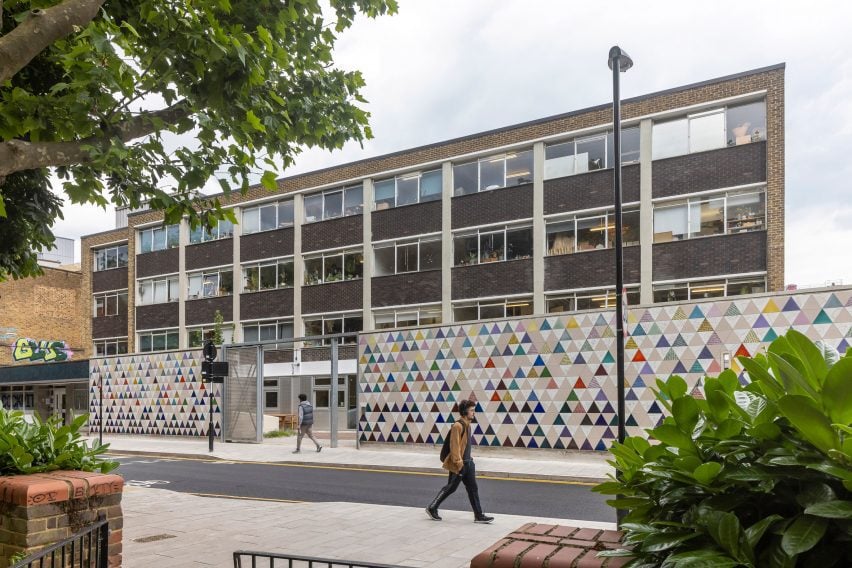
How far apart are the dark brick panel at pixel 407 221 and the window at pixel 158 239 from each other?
14.2 m

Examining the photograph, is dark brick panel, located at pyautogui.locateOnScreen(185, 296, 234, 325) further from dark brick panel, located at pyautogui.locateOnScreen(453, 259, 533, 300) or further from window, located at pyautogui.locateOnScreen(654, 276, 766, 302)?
window, located at pyautogui.locateOnScreen(654, 276, 766, 302)

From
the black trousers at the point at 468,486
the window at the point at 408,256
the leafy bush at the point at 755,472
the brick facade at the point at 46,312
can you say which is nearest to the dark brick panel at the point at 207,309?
the window at the point at 408,256

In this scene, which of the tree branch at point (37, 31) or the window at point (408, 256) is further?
the window at point (408, 256)

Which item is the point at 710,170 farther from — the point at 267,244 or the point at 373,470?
the point at 267,244

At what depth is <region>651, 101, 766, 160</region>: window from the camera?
23.0m

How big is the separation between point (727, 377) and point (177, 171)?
7.09 m

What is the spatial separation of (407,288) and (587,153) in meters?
9.85

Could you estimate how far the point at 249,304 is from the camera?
1401 inches

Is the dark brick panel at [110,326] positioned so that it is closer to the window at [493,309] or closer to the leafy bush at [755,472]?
the window at [493,309]

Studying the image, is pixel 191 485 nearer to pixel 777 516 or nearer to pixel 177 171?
pixel 177 171

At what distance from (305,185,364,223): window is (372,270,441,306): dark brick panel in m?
3.91

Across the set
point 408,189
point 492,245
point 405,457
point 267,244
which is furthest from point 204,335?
point 405,457

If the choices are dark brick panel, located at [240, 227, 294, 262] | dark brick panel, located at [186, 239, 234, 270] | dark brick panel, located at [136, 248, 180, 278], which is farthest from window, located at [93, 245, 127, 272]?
dark brick panel, located at [240, 227, 294, 262]

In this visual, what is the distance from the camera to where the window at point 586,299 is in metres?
25.0
